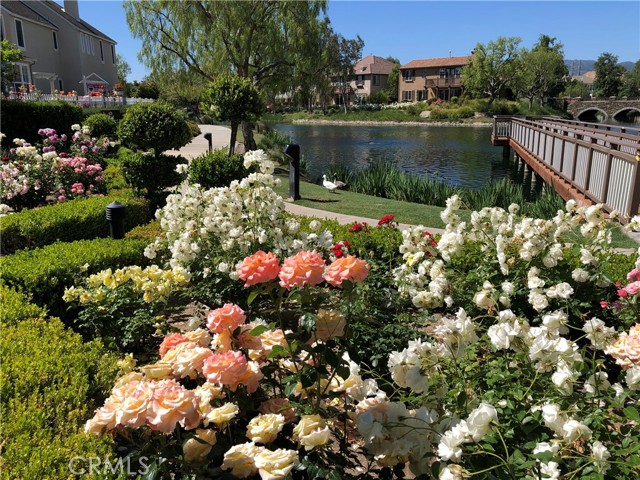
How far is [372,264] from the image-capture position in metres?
4.71

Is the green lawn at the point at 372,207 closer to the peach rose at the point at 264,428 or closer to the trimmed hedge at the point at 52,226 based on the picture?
the trimmed hedge at the point at 52,226

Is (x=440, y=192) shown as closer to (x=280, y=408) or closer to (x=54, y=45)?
(x=280, y=408)

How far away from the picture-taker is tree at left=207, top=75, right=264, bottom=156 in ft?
46.6

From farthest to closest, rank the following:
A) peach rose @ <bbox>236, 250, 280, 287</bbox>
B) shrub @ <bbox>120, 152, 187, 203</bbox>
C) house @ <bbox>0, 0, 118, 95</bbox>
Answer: house @ <bbox>0, 0, 118, 95</bbox> → shrub @ <bbox>120, 152, 187, 203</bbox> → peach rose @ <bbox>236, 250, 280, 287</bbox>

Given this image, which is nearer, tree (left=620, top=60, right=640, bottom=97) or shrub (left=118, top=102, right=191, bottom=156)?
shrub (left=118, top=102, right=191, bottom=156)

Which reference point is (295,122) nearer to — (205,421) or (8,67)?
(8,67)

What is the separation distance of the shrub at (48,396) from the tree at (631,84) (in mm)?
99474

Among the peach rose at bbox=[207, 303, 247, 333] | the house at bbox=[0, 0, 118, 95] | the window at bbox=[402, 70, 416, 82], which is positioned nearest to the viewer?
the peach rose at bbox=[207, 303, 247, 333]

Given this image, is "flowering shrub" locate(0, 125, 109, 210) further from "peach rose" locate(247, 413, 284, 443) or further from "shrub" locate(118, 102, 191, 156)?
"peach rose" locate(247, 413, 284, 443)

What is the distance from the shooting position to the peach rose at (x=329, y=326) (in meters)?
2.20

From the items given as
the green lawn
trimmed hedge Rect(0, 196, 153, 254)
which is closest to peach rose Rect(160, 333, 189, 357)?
trimmed hedge Rect(0, 196, 153, 254)

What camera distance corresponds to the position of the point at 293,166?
36.9 feet

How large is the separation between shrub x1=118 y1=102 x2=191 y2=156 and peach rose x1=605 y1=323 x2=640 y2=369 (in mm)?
9499

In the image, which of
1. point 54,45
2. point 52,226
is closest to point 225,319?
point 52,226
